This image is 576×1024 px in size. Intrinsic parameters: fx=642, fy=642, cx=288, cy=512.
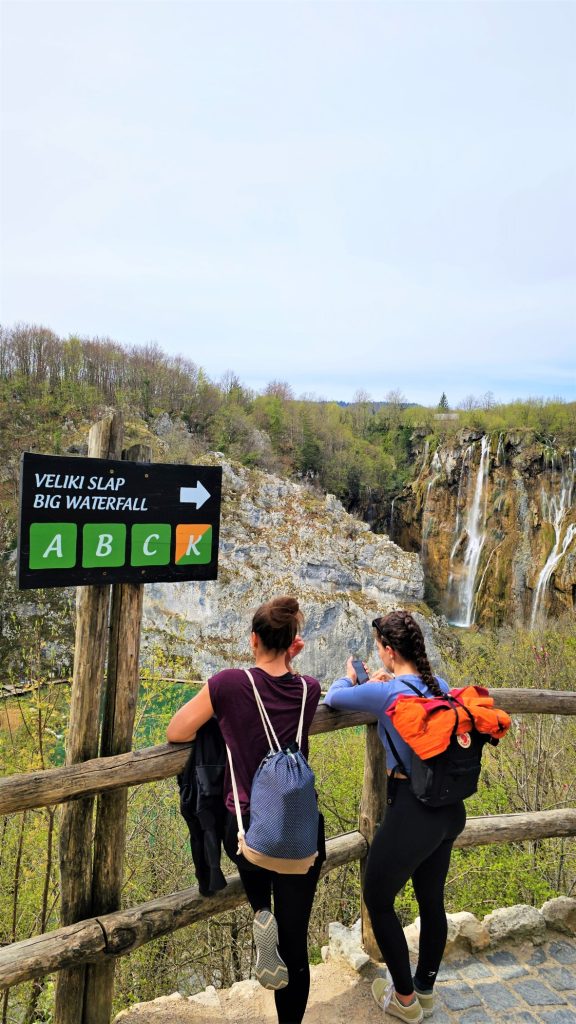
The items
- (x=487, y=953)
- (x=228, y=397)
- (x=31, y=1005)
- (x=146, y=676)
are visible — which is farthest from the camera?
(x=228, y=397)

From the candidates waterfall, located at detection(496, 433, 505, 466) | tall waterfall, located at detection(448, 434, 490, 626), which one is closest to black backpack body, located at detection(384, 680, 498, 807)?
tall waterfall, located at detection(448, 434, 490, 626)

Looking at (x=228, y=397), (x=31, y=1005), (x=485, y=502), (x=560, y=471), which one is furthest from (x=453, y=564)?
(x=31, y=1005)

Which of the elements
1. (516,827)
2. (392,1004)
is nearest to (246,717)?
(392,1004)

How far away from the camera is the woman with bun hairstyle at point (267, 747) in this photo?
2.33 metres

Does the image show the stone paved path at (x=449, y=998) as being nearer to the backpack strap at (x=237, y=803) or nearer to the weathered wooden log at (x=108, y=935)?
A: the weathered wooden log at (x=108, y=935)

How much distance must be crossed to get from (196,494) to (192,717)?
924mm

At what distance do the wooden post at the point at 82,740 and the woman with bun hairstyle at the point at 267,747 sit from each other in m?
0.45

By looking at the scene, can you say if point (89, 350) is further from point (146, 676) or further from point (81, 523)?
point (81, 523)

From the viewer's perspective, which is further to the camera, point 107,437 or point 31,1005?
point 31,1005

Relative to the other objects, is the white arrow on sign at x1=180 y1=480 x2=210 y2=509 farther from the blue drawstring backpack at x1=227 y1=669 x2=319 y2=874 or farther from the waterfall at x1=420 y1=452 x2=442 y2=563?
the waterfall at x1=420 y1=452 x2=442 y2=563

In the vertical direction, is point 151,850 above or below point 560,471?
below

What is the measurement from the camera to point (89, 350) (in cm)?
4912

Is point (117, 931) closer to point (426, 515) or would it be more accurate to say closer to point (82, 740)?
point (82, 740)

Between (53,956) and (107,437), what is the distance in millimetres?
1978
